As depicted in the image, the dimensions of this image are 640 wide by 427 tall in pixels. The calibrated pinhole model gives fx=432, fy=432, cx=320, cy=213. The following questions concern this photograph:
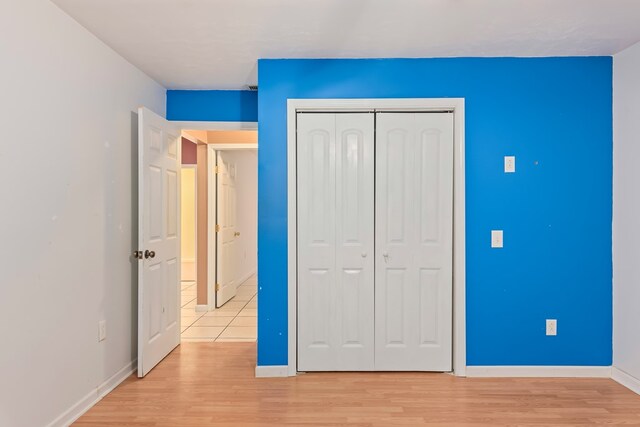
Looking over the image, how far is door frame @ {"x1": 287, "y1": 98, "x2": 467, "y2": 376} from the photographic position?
335cm

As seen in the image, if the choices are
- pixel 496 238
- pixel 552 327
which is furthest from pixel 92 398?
pixel 552 327

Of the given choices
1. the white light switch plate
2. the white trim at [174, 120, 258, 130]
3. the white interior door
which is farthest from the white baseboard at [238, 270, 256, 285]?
the white light switch plate

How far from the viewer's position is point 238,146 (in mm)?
5691

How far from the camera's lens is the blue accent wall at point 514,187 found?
11.0 ft

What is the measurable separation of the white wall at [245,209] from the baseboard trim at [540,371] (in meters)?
4.34

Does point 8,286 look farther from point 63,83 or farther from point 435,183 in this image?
point 435,183

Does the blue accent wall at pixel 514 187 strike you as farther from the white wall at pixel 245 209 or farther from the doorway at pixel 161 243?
the white wall at pixel 245 209

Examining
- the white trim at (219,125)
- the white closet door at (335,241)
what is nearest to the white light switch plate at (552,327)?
the white closet door at (335,241)

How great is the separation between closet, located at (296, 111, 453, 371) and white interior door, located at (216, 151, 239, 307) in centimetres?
265

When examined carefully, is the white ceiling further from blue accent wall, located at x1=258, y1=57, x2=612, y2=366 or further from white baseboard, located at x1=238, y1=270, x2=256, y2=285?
white baseboard, located at x1=238, y1=270, x2=256, y2=285

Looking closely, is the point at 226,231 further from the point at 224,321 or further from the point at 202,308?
the point at 224,321

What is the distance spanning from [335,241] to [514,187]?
1461mm

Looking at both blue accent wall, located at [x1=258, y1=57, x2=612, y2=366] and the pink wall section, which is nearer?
blue accent wall, located at [x1=258, y1=57, x2=612, y2=366]

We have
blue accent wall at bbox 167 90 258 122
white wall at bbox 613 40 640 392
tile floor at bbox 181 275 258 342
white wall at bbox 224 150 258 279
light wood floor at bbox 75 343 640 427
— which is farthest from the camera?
white wall at bbox 224 150 258 279
